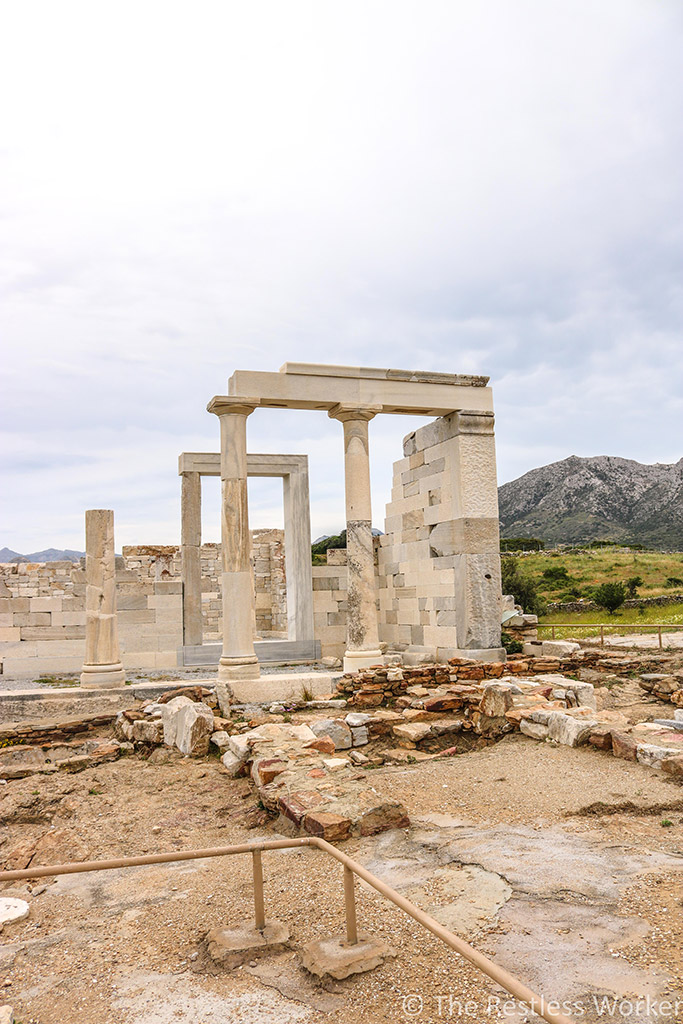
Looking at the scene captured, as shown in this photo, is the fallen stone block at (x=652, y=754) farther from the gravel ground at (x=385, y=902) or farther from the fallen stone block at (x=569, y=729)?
the fallen stone block at (x=569, y=729)

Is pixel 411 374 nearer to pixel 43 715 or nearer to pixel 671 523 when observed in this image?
pixel 43 715

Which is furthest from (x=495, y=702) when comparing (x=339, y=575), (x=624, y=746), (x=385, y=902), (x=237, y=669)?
(x=339, y=575)

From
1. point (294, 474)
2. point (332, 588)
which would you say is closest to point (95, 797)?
point (332, 588)

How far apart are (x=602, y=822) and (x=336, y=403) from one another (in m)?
8.93

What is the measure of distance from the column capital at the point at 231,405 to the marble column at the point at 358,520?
1.74 m

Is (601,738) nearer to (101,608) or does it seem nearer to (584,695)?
(584,695)

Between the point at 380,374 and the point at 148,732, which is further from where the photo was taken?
the point at 380,374

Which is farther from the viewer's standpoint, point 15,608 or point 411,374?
point 15,608

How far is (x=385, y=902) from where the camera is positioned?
199 inches

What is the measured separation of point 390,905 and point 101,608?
32.8ft

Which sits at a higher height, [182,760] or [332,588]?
[332,588]

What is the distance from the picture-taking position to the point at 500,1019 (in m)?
3.66

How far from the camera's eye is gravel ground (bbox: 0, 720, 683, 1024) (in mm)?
3965

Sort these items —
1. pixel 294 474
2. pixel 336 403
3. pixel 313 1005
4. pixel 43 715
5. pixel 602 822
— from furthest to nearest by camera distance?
pixel 294 474, pixel 336 403, pixel 43 715, pixel 602 822, pixel 313 1005
